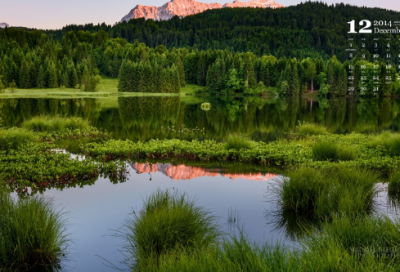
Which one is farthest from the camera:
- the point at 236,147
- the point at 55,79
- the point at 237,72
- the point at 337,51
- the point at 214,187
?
the point at 337,51

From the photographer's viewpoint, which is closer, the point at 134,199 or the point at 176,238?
the point at 176,238

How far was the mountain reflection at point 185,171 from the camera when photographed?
12094mm

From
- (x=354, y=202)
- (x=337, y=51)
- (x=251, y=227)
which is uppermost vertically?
(x=337, y=51)

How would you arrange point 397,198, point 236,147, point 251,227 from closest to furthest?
point 251,227, point 397,198, point 236,147

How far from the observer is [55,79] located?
9219cm

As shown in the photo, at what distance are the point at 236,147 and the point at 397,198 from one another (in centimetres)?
676

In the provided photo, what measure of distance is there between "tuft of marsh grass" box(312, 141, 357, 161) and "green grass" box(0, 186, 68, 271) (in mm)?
9840

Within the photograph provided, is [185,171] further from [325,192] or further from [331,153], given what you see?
[325,192]

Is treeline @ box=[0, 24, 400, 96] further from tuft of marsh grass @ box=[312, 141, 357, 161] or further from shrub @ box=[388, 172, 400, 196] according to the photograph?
shrub @ box=[388, 172, 400, 196]

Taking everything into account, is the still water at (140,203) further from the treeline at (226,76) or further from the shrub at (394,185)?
the treeline at (226,76)

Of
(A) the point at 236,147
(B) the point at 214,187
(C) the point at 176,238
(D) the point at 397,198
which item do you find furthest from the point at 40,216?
(A) the point at 236,147

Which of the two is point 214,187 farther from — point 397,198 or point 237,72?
point 237,72

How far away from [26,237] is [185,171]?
7.26m

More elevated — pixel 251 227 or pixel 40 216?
pixel 40 216
